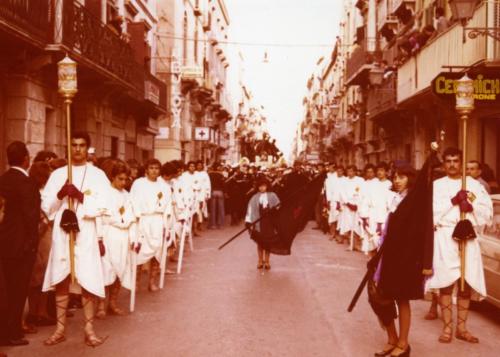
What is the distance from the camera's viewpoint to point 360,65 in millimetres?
39406

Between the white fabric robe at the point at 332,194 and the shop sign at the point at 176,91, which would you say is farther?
the shop sign at the point at 176,91

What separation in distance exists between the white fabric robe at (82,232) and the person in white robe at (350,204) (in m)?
10.9

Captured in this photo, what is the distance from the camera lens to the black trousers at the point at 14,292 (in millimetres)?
7684

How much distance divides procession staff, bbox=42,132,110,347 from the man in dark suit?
0.71ft

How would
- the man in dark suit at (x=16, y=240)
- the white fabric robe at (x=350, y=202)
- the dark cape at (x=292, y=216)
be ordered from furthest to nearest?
the white fabric robe at (x=350, y=202)
the dark cape at (x=292, y=216)
the man in dark suit at (x=16, y=240)

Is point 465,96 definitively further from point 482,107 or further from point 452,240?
point 482,107

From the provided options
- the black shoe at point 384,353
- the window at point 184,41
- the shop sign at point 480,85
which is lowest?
the black shoe at point 384,353

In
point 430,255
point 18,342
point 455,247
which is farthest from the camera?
point 455,247

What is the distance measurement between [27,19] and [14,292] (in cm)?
860

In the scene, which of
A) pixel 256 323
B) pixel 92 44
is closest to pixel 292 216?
pixel 256 323

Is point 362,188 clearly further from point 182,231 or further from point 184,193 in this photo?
point 182,231

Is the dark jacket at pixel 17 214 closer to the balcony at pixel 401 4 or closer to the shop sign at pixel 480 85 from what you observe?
the shop sign at pixel 480 85

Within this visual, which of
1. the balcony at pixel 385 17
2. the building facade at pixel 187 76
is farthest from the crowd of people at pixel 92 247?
the building facade at pixel 187 76

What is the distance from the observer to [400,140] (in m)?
33.2
